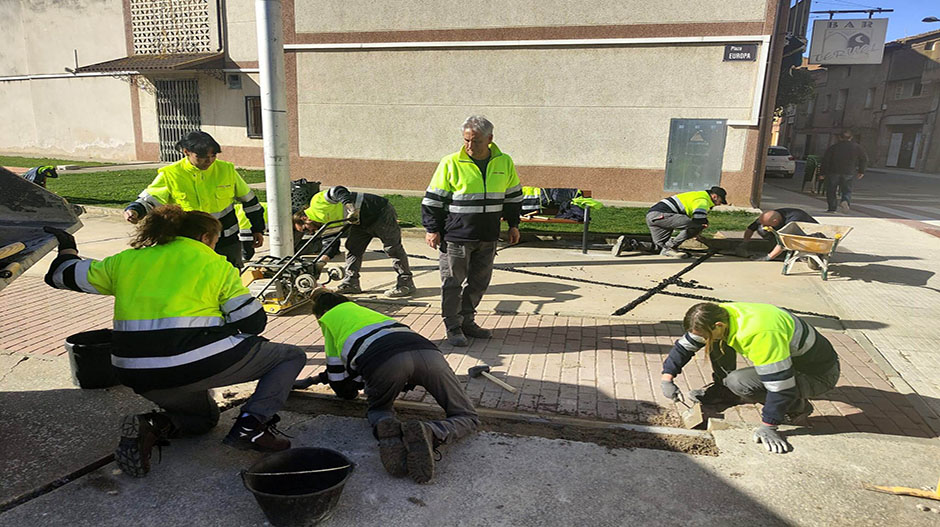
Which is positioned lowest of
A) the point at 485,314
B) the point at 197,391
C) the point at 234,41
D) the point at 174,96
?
the point at 485,314

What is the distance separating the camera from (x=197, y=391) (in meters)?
3.18

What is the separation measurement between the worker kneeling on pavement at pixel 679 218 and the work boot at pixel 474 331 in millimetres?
4085

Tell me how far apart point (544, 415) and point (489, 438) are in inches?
19.2

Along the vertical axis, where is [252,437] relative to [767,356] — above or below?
below

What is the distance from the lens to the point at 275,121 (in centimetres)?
580

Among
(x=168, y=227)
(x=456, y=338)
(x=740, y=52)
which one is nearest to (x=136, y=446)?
(x=168, y=227)

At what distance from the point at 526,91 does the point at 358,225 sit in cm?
877

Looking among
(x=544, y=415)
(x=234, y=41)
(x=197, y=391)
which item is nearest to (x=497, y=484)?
(x=544, y=415)

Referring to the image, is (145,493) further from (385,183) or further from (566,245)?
(385,183)

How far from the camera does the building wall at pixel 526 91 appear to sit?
13320mm

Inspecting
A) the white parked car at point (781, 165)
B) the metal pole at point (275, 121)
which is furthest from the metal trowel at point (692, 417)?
the white parked car at point (781, 165)

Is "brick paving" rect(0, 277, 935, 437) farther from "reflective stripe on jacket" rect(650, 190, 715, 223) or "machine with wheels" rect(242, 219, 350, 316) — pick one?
"reflective stripe on jacket" rect(650, 190, 715, 223)

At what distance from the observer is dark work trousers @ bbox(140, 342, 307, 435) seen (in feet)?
10.3

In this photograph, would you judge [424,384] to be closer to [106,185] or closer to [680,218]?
[680,218]
